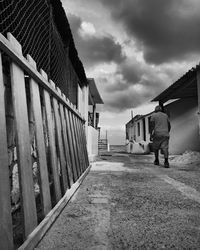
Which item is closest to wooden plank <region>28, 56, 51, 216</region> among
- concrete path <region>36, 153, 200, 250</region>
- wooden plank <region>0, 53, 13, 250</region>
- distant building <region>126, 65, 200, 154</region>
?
concrete path <region>36, 153, 200, 250</region>

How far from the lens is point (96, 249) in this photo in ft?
3.93

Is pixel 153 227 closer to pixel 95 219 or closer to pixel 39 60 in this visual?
pixel 95 219

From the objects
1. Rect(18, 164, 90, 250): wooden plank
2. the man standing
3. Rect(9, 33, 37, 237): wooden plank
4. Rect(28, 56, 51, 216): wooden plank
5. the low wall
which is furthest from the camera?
the low wall

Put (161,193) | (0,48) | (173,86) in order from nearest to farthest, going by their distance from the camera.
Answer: (0,48) < (161,193) < (173,86)

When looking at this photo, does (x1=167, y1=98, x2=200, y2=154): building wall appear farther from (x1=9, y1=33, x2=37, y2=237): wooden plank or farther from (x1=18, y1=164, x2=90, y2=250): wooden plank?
(x1=9, y1=33, x2=37, y2=237): wooden plank

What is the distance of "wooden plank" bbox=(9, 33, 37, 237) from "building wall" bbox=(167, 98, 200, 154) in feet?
34.4

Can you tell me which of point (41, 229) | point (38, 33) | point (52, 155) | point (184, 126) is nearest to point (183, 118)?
point (184, 126)

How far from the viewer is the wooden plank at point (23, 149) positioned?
1246 mm

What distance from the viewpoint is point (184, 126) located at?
1134 cm

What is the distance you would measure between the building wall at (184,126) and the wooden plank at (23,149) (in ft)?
34.4

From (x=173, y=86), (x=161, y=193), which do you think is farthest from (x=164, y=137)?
(x=161, y=193)

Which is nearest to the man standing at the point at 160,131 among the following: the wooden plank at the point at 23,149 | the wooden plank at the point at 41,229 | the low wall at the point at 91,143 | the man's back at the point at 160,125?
the man's back at the point at 160,125

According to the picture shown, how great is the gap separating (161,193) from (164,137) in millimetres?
3954

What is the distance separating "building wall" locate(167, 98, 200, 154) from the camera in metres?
10.9
